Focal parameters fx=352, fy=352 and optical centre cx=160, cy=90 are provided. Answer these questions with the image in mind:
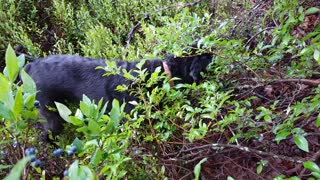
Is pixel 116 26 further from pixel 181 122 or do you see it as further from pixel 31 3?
pixel 181 122

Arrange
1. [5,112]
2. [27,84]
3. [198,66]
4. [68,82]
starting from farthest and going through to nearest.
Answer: [68,82], [198,66], [27,84], [5,112]

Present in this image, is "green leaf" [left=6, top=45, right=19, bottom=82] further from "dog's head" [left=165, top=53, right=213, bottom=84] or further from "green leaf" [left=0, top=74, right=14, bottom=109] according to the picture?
"dog's head" [left=165, top=53, right=213, bottom=84]

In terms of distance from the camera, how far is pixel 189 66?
310 centimetres

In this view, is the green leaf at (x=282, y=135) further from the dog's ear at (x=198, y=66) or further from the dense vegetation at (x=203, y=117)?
the dog's ear at (x=198, y=66)

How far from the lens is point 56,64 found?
3598 mm

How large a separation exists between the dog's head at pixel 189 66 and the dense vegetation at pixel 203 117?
Answer: 0.29ft

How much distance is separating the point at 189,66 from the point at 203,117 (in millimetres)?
944

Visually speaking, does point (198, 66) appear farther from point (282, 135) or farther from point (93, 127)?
point (93, 127)

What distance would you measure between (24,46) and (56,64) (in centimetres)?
131

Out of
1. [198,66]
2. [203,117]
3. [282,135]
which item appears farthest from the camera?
[198,66]

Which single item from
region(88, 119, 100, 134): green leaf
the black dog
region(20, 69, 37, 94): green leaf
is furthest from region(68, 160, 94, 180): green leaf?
the black dog

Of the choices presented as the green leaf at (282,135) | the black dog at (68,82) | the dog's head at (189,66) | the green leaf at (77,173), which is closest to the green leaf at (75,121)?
the green leaf at (77,173)

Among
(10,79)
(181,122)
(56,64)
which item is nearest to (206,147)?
(181,122)

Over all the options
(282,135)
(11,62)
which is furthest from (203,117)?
(11,62)
